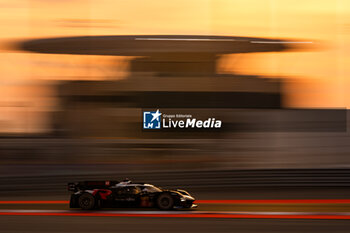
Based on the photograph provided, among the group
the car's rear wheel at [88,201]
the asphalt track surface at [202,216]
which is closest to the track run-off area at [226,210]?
the asphalt track surface at [202,216]

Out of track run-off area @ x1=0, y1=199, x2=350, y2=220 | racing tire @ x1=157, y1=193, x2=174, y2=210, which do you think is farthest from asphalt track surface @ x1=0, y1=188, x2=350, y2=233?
racing tire @ x1=157, y1=193, x2=174, y2=210

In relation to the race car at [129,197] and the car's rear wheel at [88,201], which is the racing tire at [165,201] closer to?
the race car at [129,197]

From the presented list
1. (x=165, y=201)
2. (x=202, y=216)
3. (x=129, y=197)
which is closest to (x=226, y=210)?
(x=202, y=216)

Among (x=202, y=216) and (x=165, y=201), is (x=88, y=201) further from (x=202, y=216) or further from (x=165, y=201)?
(x=202, y=216)

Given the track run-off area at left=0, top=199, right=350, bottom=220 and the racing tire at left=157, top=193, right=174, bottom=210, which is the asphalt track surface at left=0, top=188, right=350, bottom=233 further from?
the racing tire at left=157, top=193, right=174, bottom=210

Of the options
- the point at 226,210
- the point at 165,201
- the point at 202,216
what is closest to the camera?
the point at 202,216

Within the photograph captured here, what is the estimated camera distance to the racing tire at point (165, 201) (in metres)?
9.18

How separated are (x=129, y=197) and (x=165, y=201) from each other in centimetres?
70

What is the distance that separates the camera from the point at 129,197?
925cm

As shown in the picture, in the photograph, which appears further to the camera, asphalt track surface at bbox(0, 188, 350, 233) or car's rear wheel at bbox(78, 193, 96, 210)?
car's rear wheel at bbox(78, 193, 96, 210)

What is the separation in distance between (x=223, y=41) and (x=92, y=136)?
5.53m

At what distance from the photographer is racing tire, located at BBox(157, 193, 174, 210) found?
9180 mm

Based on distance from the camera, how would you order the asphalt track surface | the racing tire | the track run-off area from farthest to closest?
the racing tire
the track run-off area
the asphalt track surface

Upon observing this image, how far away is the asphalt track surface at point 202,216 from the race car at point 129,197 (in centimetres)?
16
